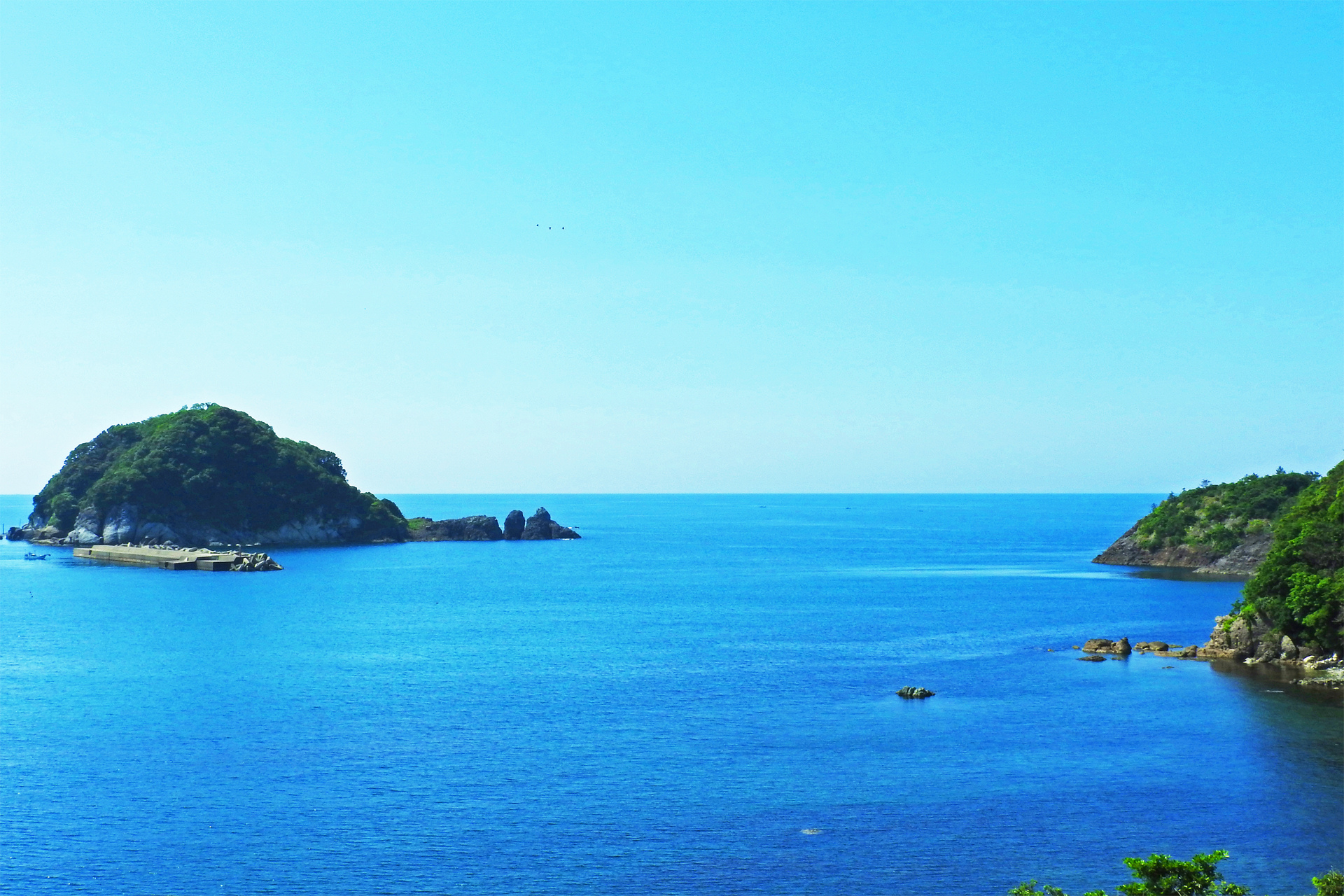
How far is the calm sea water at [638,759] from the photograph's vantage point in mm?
43781

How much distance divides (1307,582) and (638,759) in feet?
176

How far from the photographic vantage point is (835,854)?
4472 centimetres

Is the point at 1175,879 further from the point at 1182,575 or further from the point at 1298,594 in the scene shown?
the point at 1182,575

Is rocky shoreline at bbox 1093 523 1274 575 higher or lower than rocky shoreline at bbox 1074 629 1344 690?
higher

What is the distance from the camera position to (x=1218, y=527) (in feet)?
571

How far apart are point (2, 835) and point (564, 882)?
2335cm

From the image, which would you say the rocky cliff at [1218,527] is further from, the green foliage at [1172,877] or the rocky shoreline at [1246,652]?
the green foliage at [1172,877]

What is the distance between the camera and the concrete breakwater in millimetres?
180000

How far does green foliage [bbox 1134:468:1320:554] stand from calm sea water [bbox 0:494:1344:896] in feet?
209

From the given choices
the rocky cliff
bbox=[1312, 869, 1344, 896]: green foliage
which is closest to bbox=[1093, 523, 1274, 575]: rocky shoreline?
the rocky cliff

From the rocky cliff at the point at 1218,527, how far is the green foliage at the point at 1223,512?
103 mm

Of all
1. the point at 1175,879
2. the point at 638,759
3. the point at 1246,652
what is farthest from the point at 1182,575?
the point at 1175,879

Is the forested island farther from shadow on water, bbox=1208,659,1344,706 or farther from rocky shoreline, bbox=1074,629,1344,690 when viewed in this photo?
shadow on water, bbox=1208,659,1344,706

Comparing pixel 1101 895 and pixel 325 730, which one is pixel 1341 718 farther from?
pixel 325 730
